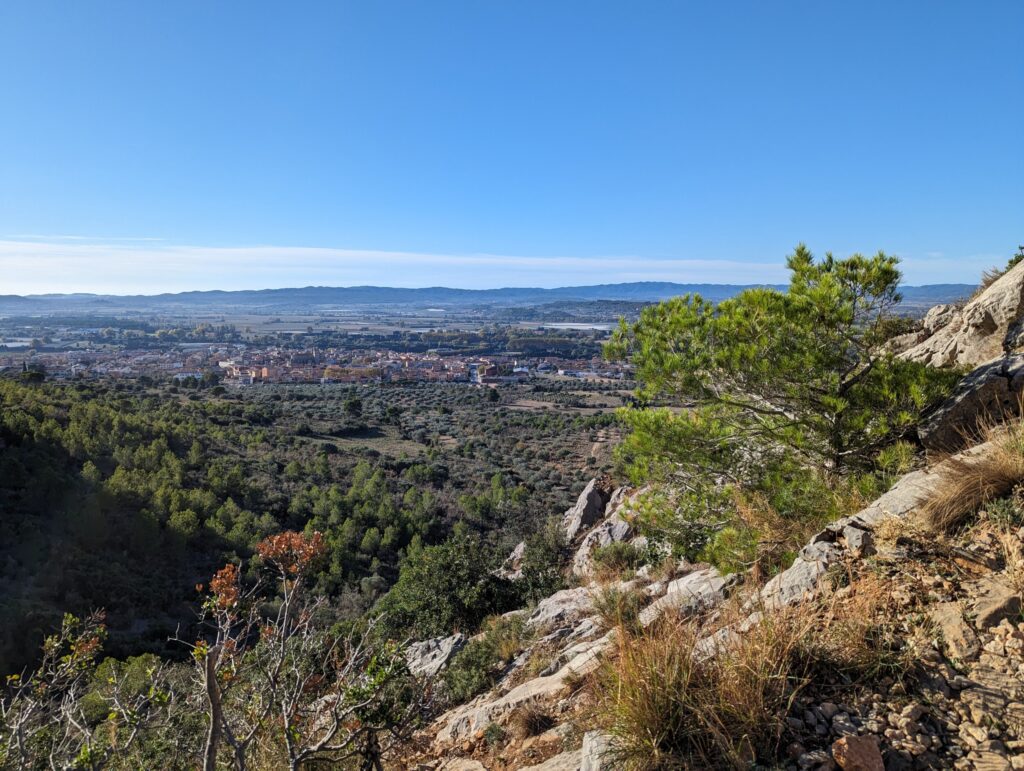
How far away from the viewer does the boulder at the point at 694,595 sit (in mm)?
4535

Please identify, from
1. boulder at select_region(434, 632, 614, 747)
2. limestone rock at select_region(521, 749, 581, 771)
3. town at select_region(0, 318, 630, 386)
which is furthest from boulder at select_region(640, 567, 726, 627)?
town at select_region(0, 318, 630, 386)

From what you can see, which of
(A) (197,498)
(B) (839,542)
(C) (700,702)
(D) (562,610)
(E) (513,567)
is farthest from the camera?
(A) (197,498)

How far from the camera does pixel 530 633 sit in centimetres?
662

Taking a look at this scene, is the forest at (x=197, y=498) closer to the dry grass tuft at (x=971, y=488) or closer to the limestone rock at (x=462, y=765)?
the limestone rock at (x=462, y=765)

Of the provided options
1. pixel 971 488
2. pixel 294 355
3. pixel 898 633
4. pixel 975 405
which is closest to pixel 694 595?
pixel 898 633

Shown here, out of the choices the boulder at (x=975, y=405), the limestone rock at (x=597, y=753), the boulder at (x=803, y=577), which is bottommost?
the limestone rock at (x=597, y=753)

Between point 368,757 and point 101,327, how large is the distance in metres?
161

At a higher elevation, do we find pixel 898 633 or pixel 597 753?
pixel 898 633

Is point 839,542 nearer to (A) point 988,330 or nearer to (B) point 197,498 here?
(A) point 988,330

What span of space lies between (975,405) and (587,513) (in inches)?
367

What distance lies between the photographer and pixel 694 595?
4.89m

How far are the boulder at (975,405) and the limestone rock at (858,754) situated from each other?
3185 mm

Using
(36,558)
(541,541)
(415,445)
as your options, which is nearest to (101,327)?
(415,445)

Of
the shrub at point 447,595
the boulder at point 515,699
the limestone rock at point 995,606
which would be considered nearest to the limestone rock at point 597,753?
the boulder at point 515,699
